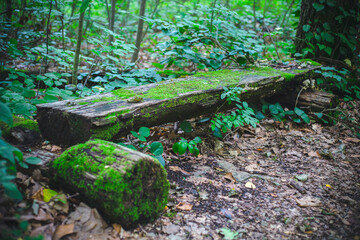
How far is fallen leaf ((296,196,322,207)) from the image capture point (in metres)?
2.26

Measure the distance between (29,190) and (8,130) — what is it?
2.99 ft

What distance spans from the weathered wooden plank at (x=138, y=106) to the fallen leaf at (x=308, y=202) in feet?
5.01

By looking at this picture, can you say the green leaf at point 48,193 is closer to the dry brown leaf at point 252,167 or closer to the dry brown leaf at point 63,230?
the dry brown leaf at point 63,230

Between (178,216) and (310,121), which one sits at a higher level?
(310,121)

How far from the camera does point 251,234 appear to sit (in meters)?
1.91

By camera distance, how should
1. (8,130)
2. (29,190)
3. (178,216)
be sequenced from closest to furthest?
(29,190) → (178,216) → (8,130)

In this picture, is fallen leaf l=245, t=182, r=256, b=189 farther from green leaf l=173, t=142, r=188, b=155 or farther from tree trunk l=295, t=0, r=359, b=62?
tree trunk l=295, t=0, r=359, b=62

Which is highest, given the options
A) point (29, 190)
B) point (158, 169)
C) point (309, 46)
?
point (309, 46)

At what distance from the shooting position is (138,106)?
250 cm

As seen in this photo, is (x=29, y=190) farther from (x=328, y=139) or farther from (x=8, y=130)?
(x=328, y=139)

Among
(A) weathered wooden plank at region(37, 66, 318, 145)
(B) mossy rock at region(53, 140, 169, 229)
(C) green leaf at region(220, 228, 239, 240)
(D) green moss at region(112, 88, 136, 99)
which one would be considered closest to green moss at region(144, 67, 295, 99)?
(A) weathered wooden plank at region(37, 66, 318, 145)

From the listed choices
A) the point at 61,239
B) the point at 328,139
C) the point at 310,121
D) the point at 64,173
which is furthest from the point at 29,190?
the point at 310,121

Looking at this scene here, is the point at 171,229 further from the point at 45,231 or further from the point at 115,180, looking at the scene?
the point at 45,231

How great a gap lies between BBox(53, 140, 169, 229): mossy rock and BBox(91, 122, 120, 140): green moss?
0.18 m
